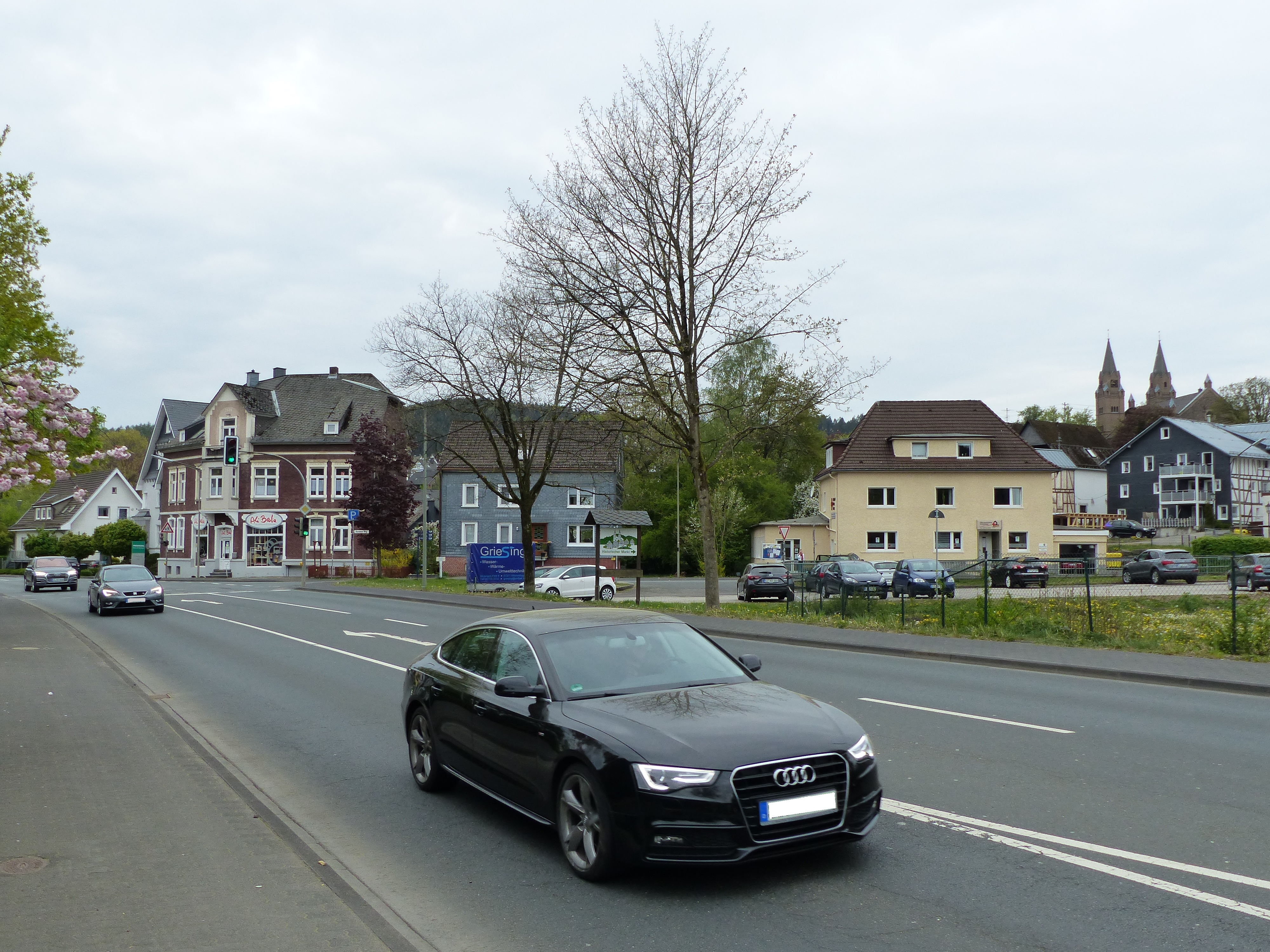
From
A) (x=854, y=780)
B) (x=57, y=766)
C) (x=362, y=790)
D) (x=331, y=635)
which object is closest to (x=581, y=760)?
(x=854, y=780)

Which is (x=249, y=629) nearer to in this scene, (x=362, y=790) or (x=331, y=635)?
(x=331, y=635)

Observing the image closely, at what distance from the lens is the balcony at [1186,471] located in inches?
3408

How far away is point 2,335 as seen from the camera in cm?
1470

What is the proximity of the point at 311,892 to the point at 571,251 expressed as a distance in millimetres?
22226

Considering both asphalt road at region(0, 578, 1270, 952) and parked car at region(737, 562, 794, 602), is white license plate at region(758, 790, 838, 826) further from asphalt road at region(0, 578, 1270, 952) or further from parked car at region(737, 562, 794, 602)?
parked car at region(737, 562, 794, 602)

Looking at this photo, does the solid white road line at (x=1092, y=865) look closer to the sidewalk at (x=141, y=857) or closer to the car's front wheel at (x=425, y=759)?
the car's front wheel at (x=425, y=759)

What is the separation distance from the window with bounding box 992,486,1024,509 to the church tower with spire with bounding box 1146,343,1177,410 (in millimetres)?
90377

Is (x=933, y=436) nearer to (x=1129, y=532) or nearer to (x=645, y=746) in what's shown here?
(x=1129, y=532)

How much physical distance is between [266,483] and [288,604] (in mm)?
37151

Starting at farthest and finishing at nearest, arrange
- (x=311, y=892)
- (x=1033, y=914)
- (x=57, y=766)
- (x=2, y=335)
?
1. (x=2, y=335)
2. (x=57, y=766)
3. (x=311, y=892)
4. (x=1033, y=914)

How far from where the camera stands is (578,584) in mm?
37719

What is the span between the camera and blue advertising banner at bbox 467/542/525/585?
128 ft

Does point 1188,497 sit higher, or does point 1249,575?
point 1188,497

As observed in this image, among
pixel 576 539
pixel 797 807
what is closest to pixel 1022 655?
pixel 797 807
